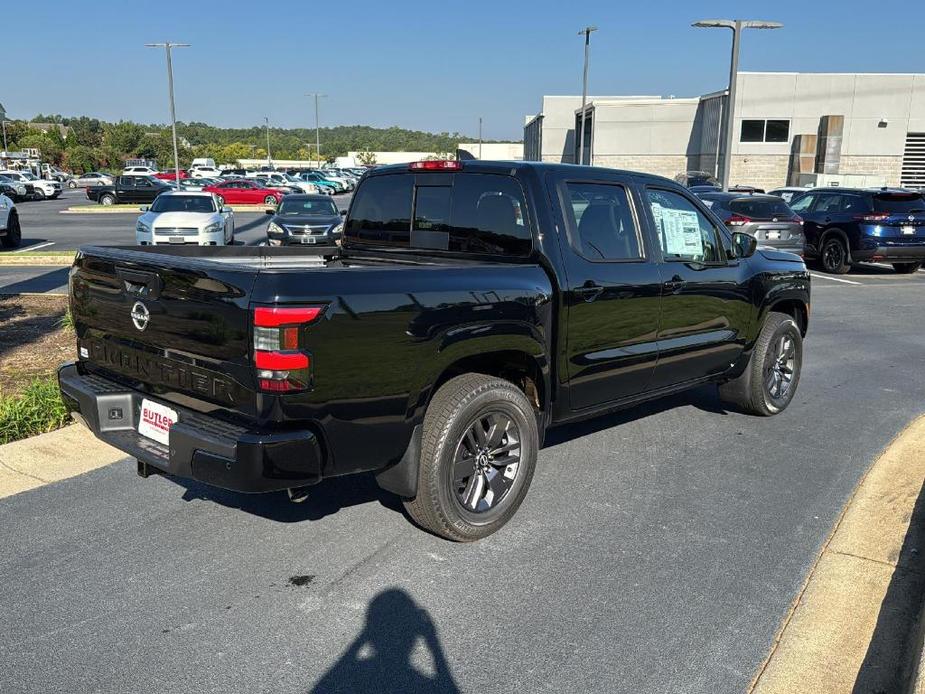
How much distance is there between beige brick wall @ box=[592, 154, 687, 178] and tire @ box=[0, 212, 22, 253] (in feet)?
132

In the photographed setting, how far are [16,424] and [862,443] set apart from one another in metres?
6.19

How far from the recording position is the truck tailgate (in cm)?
329

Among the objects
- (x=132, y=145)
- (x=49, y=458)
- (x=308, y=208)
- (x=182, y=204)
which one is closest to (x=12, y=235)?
(x=182, y=204)

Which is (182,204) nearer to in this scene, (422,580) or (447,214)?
(447,214)

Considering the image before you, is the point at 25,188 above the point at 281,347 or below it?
below

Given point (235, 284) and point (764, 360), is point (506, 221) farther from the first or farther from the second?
point (764, 360)

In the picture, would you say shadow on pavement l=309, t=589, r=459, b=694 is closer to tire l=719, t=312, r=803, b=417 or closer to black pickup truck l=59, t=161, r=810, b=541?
black pickup truck l=59, t=161, r=810, b=541

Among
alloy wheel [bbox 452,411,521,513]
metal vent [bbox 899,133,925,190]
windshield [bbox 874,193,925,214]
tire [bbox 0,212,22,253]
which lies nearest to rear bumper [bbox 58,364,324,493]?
alloy wheel [bbox 452,411,521,513]

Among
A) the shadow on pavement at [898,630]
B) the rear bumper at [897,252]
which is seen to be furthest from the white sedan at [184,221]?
the shadow on pavement at [898,630]

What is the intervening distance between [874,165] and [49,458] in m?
50.0

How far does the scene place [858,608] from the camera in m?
3.53

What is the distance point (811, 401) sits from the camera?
276 inches

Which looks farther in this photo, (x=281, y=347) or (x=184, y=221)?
(x=184, y=221)

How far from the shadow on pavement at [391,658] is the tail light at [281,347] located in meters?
1.06
